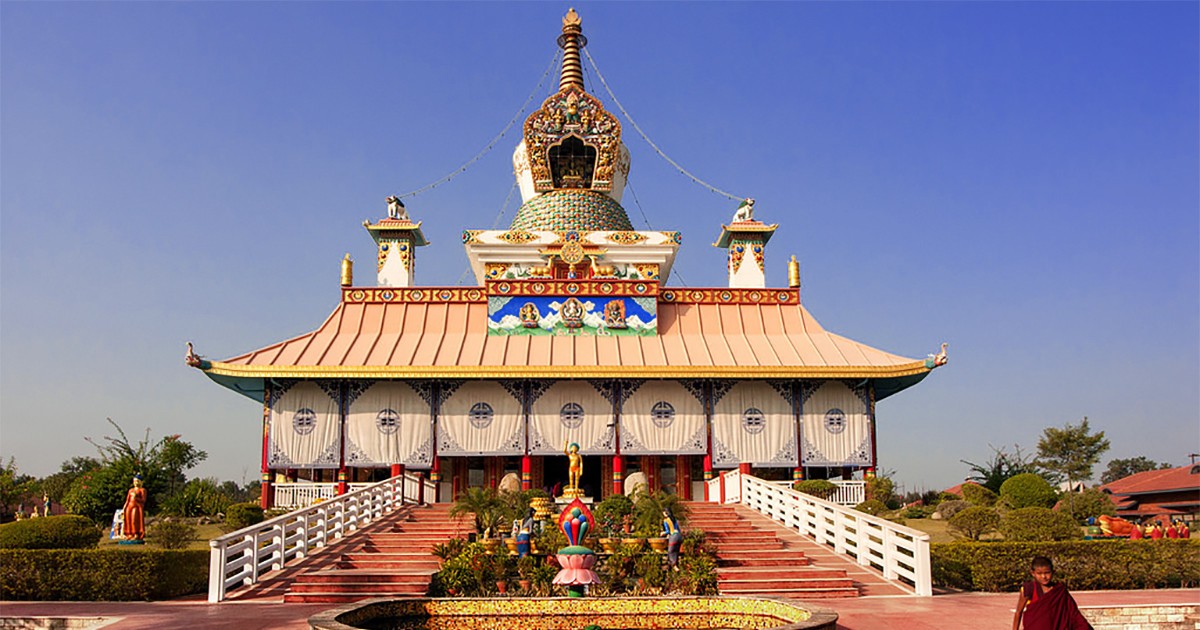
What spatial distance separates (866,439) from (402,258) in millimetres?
16570

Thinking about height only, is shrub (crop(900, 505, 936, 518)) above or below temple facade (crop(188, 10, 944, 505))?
below

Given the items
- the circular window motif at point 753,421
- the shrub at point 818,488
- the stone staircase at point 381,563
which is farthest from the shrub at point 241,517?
the circular window motif at point 753,421

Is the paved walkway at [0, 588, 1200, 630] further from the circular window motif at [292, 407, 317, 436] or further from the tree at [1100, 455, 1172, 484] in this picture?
the tree at [1100, 455, 1172, 484]

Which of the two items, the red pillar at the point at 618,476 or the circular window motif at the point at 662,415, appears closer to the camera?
the red pillar at the point at 618,476

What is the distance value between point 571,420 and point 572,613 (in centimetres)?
1648

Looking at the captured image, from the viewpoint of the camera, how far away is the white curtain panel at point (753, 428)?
26266mm

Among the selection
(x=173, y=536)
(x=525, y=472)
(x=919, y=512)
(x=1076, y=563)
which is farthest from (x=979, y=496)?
(x=173, y=536)

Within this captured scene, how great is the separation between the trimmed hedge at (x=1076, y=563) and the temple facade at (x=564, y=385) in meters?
9.54

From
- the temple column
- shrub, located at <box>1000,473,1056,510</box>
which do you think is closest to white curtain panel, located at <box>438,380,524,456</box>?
the temple column

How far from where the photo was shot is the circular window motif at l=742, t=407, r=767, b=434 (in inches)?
1040

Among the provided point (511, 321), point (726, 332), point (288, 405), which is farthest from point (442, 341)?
point (726, 332)

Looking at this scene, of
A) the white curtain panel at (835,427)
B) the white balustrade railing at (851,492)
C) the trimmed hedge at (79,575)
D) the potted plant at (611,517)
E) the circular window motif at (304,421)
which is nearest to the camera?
the trimmed hedge at (79,575)

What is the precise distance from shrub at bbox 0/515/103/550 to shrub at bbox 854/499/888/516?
15725 mm

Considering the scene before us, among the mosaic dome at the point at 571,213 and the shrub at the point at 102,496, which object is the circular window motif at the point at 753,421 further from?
the shrub at the point at 102,496
